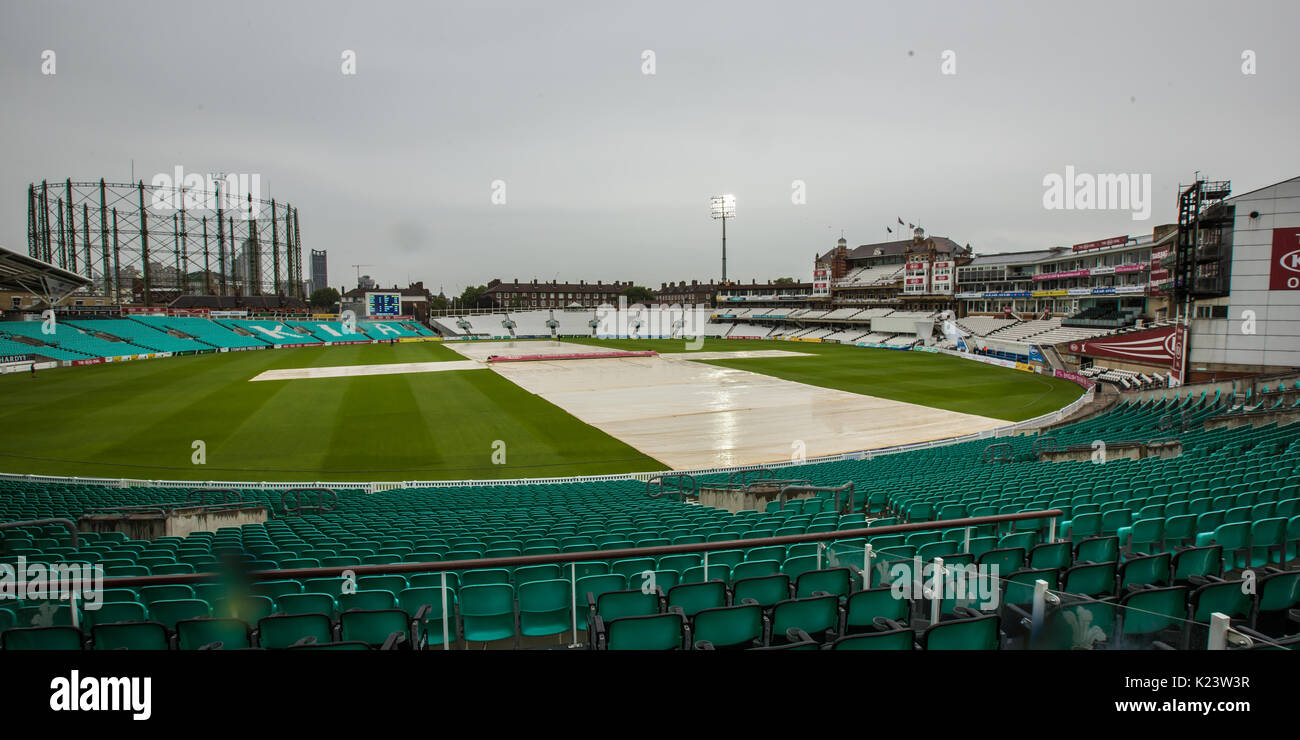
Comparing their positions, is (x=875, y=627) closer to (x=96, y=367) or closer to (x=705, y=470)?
(x=705, y=470)

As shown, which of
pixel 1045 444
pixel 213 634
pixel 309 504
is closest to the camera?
pixel 213 634

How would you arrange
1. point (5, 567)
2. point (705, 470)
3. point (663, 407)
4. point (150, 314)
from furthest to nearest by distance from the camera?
point (150, 314) < point (663, 407) < point (705, 470) < point (5, 567)

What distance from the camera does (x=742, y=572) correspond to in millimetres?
6418

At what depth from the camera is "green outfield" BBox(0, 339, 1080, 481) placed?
922 inches

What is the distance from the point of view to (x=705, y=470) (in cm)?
2277

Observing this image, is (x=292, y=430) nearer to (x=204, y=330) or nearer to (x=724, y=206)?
(x=204, y=330)

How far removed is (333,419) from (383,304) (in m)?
81.6

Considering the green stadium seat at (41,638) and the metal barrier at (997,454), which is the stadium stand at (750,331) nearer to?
the metal barrier at (997,454)

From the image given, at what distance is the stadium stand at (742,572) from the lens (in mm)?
4566

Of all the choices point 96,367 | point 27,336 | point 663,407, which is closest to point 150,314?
point 27,336

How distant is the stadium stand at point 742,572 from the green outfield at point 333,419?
939 cm

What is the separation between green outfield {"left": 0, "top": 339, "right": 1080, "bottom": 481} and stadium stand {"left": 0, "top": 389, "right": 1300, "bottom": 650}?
30.8ft

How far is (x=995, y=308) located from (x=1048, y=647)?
95.3 metres

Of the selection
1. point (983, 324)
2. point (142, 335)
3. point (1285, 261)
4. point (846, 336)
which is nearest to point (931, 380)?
point (1285, 261)
